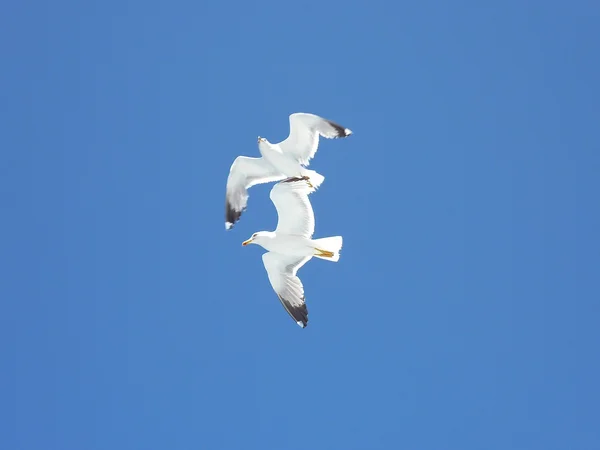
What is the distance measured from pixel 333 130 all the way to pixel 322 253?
211 centimetres

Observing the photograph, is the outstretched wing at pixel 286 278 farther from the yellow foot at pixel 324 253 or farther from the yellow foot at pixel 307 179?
the yellow foot at pixel 307 179

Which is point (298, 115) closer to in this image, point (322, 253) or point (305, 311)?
point (322, 253)

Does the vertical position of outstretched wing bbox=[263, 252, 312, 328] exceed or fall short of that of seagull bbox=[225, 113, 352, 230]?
it falls short

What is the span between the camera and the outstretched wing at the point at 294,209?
39.6 ft

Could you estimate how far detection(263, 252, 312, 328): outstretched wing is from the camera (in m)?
12.2

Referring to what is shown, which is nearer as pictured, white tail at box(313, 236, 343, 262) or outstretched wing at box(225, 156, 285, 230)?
white tail at box(313, 236, 343, 262)

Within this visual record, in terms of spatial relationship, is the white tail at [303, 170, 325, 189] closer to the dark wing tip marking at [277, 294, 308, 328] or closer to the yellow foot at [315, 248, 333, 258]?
the yellow foot at [315, 248, 333, 258]

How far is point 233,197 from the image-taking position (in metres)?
13.5

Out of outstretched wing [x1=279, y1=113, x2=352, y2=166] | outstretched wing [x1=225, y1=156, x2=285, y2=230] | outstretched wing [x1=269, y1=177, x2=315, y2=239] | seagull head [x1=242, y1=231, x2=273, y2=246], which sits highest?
outstretched wing [x1=279, y1=113, x2=352, y2=166]

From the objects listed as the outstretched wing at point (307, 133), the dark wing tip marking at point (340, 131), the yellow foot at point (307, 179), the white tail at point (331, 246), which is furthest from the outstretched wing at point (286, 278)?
the dark wing tip marking at point (340, 131)

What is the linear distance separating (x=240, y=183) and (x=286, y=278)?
6.95 ft

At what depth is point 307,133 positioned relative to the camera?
42.6ft

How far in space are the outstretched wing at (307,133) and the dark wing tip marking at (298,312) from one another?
2427 millimetres

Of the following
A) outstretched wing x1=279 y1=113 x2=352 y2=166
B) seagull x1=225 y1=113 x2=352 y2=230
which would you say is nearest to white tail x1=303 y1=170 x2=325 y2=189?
seagull x1=225 y1=113 x2=352 y2=230
